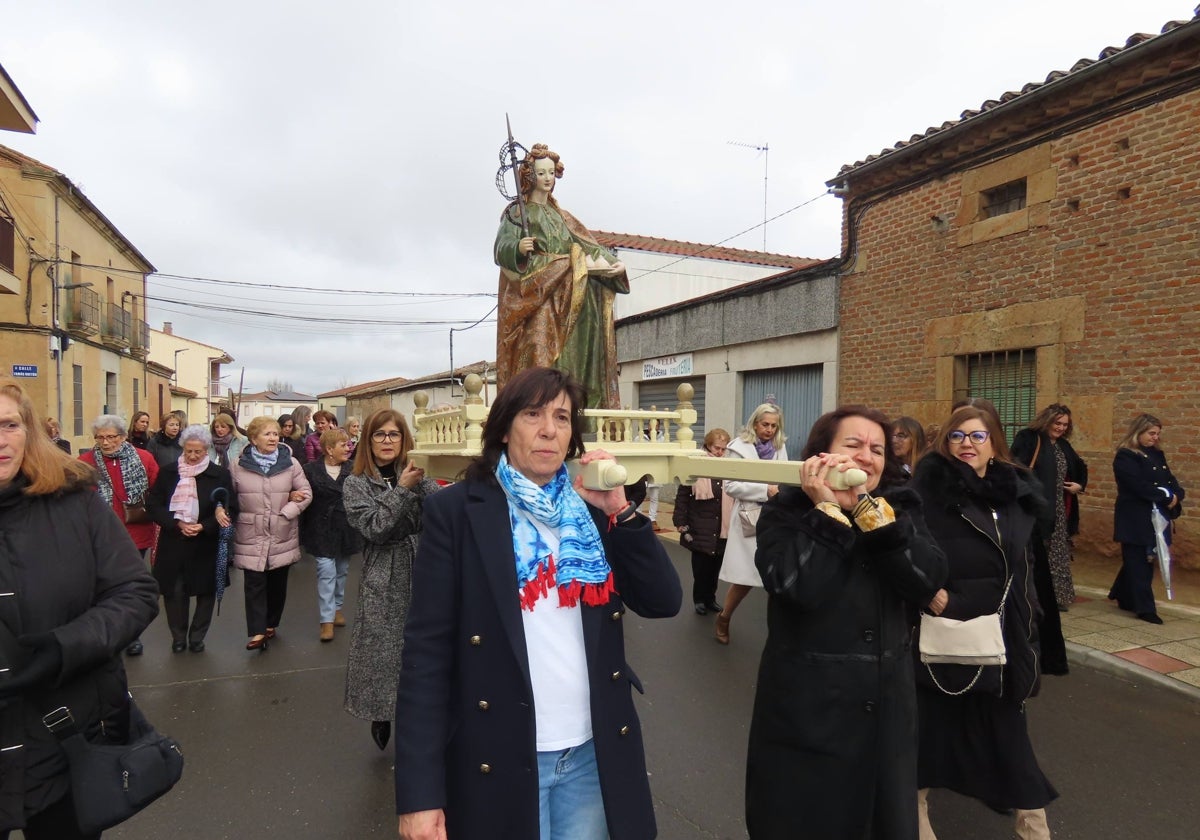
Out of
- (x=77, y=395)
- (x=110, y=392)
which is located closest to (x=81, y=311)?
(x=77, y=395)

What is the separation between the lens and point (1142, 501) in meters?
6.10

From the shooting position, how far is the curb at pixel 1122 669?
4.64 metres

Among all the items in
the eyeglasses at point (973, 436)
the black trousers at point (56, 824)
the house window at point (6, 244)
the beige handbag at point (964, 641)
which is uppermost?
the house window at point (6, 244)

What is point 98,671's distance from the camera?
1977 millimetres

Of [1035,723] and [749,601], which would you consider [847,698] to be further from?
[749,601]

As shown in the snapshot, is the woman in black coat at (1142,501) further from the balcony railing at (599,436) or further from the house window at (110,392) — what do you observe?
the house window at (110,392)

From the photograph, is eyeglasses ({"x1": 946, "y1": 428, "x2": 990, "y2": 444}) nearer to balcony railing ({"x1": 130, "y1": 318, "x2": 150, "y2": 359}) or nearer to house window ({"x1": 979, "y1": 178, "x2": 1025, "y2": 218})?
house window ({"x1": 979, "y1": 178, "x2": 1025, "y2": 218})

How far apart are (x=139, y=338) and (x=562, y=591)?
32.1m

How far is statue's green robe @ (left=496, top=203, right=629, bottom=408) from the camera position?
4.91 metres

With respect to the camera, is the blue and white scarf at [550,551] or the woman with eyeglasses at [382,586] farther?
the woman with eyeglasses at [382,586]

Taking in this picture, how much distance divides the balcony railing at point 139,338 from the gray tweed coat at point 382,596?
93.9 feet

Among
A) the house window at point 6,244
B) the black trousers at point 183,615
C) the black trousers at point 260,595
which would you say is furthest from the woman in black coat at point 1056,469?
the house window at point 6,244

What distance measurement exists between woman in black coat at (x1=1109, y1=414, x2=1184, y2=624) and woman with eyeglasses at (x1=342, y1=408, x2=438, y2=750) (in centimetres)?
586

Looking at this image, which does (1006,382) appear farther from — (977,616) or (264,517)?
(264,517)
